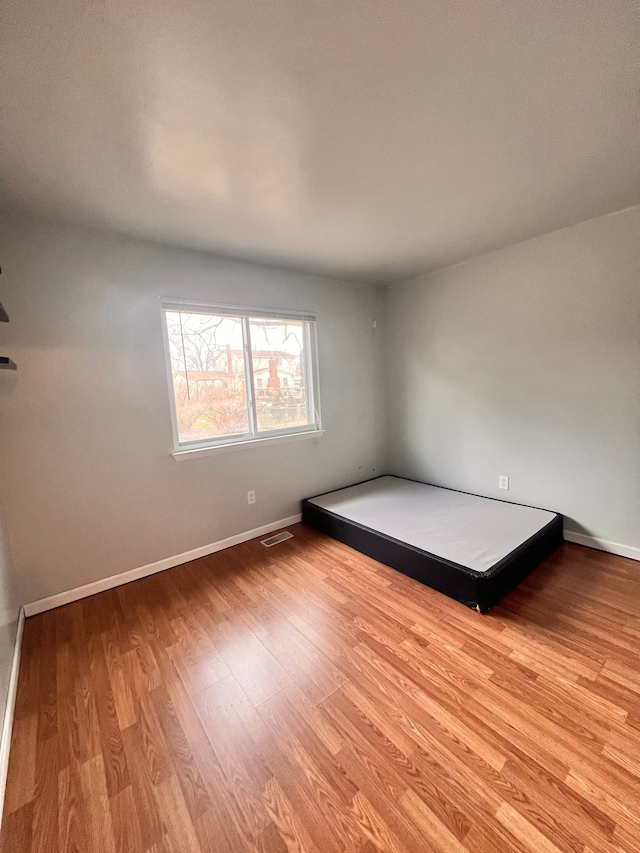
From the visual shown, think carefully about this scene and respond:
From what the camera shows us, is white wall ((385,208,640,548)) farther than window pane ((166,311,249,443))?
No

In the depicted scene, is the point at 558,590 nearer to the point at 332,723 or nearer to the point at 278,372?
the point at 332,723

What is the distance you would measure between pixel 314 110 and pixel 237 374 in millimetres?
1823

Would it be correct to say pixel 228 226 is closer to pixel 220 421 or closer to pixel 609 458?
pixel 220 421

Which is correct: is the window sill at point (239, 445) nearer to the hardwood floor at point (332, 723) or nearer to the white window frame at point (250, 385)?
the white window frame at point (250, 385)

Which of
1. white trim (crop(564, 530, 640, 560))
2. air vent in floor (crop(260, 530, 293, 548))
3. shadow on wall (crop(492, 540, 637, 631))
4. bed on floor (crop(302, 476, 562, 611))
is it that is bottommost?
air vent in floor (crop(260, 530, 293, 548))

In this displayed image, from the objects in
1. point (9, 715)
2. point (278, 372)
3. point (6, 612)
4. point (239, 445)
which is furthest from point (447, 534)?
point (6, 612)

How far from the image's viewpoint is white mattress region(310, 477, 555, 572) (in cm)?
210

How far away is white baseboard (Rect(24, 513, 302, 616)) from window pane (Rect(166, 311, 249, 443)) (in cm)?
89

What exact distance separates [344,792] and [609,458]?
8.37 ft

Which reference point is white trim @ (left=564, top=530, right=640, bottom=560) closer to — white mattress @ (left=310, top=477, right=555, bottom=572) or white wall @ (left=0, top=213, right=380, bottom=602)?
white mattress @ (left=310, top=477, right=555, bottom=572)

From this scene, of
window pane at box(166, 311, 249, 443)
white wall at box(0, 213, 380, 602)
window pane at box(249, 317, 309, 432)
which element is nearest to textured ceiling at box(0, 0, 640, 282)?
white wall at box(0, 213, 380, 602)

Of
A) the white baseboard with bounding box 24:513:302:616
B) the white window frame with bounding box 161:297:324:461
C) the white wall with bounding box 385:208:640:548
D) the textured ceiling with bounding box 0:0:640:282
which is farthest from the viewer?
the white window frame with bounding box 161:297:324:461

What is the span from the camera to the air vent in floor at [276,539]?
276cm

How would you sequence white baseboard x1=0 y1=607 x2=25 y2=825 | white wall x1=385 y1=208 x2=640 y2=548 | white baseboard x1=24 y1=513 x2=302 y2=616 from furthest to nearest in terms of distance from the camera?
white wall x1=385 y1=208 x2=640 y2=548 → white baseboard x1=24 y1=513 x2=302 y2=616 → white baseboard x1=0 y1=607 x2=25 y2=825
